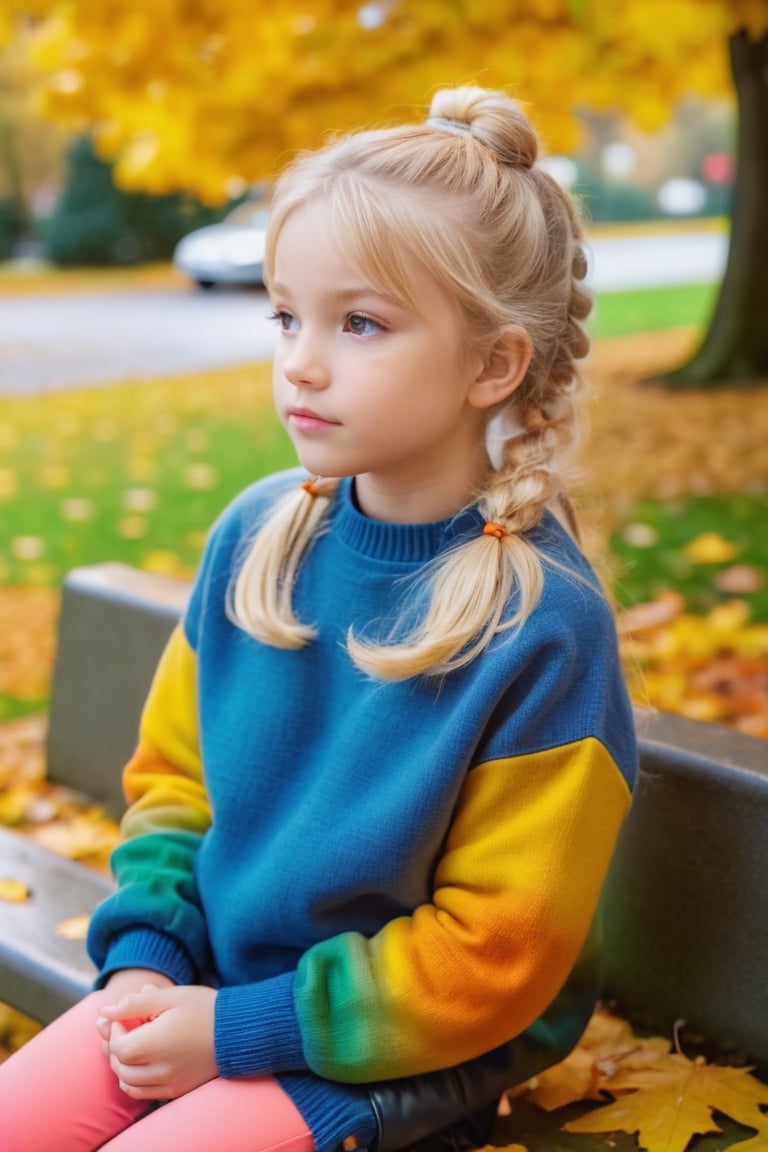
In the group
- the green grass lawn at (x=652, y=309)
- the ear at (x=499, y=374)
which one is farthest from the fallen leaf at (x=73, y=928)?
the green grass lawn at (x=652, y=309)

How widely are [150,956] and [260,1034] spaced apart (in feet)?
0.90

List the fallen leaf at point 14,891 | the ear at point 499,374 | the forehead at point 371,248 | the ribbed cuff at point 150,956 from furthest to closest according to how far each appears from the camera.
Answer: the fallen leaf at point 14,891 → the ribbed cuff at point 150,956 → the ear at point 499,374 → the forehead at point 371,248

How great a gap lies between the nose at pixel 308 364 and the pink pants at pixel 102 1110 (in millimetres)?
920

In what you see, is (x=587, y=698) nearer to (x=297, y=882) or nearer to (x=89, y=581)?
(x=297, y=882)

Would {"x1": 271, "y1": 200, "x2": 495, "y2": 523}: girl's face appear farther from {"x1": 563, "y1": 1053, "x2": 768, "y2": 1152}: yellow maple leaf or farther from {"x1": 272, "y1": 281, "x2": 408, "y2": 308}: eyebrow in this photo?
{"x1": 563, "y1": 1053, "x2": 768, "y2": 1152}: yellow maple leaf

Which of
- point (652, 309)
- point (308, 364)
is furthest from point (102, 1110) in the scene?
point (652, 309)

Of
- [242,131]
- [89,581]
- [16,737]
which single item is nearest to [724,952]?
[89,581]

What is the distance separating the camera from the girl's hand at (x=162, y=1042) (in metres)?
1.80

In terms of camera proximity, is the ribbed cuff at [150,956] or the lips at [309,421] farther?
the ribbed cuff at [150,956]

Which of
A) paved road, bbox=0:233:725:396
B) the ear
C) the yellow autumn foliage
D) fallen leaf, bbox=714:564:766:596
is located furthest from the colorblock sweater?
paved road, bbox=0:233:725:396

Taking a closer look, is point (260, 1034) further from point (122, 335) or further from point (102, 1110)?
point (122, 335)

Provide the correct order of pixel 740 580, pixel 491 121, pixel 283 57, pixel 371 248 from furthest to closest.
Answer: pixel 283 57, pixel 740 580, pixel 491 121, pixel 371 248

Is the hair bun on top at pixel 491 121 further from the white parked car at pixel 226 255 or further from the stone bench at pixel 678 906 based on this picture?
the white parked car at pixel 226 255

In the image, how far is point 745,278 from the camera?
9266 millimetres
